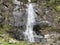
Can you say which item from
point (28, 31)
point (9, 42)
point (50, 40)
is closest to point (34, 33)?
point (28, 31)

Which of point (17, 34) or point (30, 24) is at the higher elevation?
point (30, 24)

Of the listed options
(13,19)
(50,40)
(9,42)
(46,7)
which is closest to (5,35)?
(9,42)

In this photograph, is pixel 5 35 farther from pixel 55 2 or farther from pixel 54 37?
pixel 55 2

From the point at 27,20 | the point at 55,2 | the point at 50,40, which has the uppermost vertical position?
the point at 55,2

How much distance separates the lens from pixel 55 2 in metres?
15.5

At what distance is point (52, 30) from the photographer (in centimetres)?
1411

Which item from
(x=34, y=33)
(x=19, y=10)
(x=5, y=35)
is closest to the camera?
(x=5, y=35)

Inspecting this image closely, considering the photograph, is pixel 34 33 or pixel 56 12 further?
pixel 56 12

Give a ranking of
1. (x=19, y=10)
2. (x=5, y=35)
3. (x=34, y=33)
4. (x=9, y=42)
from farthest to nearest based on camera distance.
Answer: (x=19, y=10)
(x=34, y=33)
(x=5, y=35)
(x=9, y=42)

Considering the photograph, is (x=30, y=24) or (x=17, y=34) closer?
(x=17, y=34)

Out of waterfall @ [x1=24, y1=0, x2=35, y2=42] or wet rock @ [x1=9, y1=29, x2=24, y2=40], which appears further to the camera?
waterfall @ [x1=24, y1=0, x2=35, y2=42]

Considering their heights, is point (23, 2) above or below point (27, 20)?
above

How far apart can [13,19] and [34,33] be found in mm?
1921

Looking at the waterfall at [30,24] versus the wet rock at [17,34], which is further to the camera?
the waterfall at [30,24]
